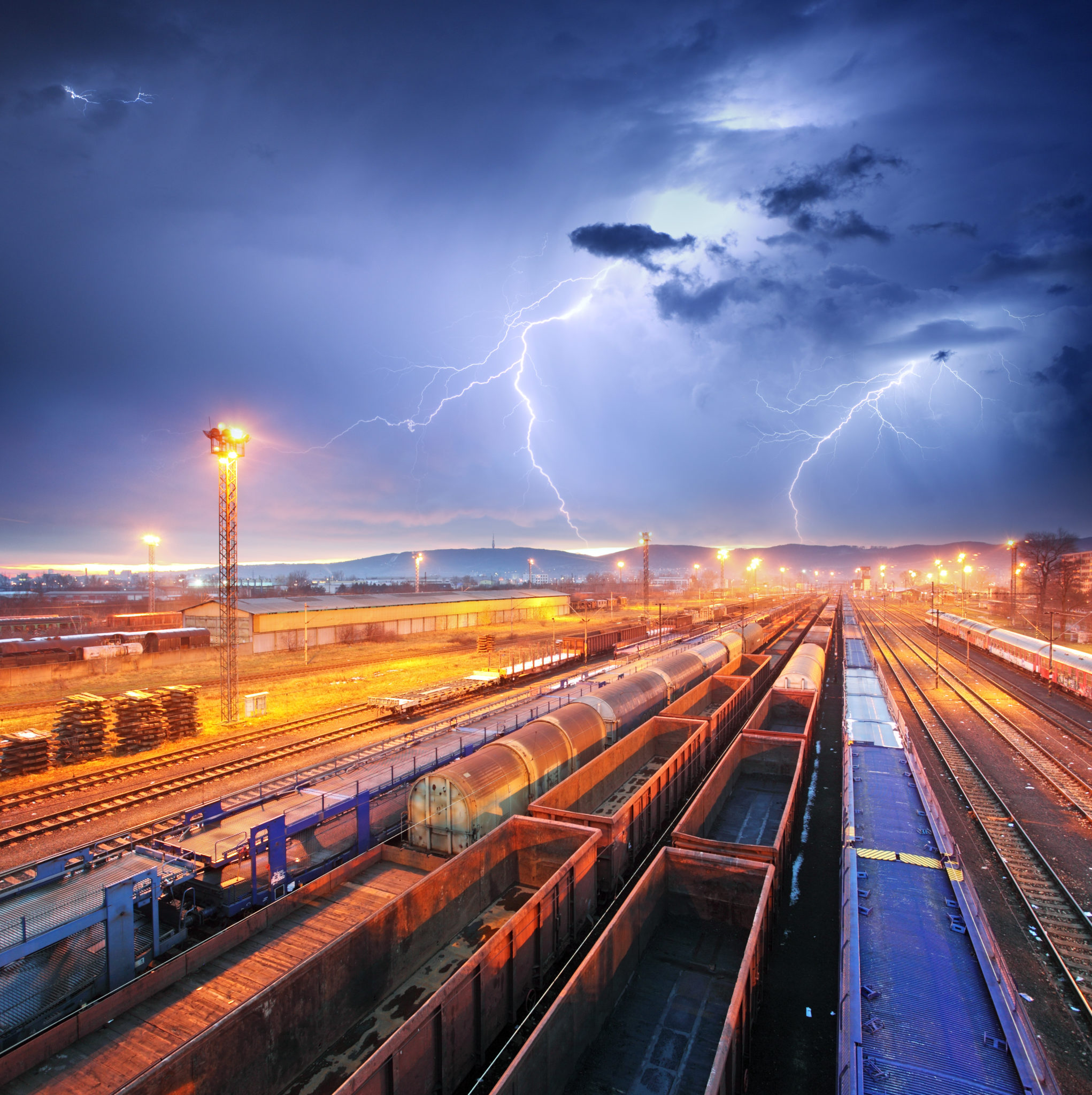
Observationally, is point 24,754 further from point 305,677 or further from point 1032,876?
point 1032,876

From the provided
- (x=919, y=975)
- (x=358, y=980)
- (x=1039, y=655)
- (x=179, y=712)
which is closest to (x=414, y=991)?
(x=358, y=980)

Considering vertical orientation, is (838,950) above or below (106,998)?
below

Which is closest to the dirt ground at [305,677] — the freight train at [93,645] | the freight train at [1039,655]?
the freight train at [93,645]

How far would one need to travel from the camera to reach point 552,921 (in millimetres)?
11047

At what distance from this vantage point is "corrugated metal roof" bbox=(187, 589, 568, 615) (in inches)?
2128

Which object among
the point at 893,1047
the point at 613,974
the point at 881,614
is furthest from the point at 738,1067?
the point at 881,614

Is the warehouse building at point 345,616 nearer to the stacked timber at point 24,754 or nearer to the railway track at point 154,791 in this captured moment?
the stacked timber at point 24,754

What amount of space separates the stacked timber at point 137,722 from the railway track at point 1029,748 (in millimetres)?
35244

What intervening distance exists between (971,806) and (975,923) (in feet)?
39.6

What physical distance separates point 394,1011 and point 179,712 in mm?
21684

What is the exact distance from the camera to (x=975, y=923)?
980 centimetres

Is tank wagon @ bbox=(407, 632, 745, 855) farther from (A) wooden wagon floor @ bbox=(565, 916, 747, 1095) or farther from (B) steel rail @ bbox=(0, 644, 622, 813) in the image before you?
(B) steel rail @ bbox=(0, 644, 622, 813)

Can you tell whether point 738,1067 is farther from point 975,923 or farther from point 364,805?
point 364,805

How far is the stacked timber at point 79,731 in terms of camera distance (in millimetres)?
23125
